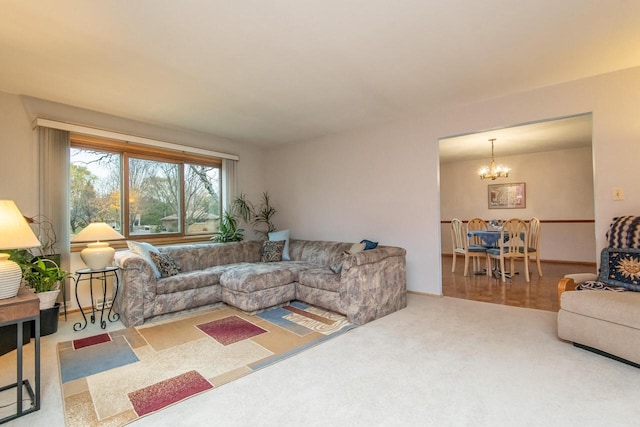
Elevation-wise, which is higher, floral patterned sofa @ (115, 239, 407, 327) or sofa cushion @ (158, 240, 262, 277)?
sofa cushion @ (158, 240, 262, 277)

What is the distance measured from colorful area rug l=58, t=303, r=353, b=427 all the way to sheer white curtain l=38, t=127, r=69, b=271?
1.39 meters

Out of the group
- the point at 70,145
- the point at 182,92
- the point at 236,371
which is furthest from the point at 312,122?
the point at 236,371

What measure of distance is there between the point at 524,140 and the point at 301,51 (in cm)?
496

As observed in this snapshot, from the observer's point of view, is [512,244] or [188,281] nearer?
[188,281]

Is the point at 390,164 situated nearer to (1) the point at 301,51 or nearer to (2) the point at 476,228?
(1) the point at 301,51

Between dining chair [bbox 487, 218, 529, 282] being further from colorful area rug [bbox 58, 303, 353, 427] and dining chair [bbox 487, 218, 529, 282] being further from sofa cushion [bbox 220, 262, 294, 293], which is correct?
sofa cushion [bbox 220, 262, 294, 293]

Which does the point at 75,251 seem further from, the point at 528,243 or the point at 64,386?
the point at 528,243

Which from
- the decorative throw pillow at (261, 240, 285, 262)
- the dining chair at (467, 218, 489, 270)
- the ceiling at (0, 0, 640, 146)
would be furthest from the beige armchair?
the decorative throw pillow at (261, 240, 285, 262)

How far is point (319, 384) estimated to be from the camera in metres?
1.98

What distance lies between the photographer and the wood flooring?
380 centimetres

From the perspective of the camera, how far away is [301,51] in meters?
2.51

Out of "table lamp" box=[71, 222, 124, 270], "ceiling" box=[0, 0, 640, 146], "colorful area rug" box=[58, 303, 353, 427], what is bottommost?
"colorful area rug" box=[58, 303, 353, 427]

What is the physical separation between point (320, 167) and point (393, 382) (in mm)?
3764

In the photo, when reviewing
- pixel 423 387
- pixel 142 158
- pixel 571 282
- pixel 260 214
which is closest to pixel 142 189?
pixel 142 158
